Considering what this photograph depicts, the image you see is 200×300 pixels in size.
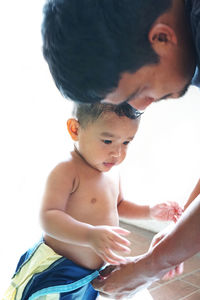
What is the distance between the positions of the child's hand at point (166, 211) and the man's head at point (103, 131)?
0.70 ft

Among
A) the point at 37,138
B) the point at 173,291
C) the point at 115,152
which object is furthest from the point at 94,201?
the point at 37,138

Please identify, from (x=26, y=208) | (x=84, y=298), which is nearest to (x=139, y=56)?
(x=84, y=298)

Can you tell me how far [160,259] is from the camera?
0.89 metres

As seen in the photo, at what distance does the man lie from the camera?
687 millimetres

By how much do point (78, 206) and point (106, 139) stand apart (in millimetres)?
200

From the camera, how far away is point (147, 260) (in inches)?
36.3

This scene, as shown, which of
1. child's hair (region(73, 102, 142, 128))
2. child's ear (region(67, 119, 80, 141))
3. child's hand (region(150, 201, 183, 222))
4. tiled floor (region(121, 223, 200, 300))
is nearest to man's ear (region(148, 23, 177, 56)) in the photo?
child's hair (region(73, 102, 142, 128))

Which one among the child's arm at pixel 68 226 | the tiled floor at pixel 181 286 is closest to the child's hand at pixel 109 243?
the child's arm at pixel 68 226

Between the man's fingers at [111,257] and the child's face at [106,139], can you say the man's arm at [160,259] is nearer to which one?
the man's fingers at [111,257]

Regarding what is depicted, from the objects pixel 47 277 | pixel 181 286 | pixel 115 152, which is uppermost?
pixel 115 152

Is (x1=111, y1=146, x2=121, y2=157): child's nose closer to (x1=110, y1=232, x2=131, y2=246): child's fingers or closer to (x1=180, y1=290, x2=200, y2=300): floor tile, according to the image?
(x1=110, y1=232, x2=131, y2=246): child's fingers

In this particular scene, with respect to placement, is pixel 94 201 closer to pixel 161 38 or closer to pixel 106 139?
pixel 106 139

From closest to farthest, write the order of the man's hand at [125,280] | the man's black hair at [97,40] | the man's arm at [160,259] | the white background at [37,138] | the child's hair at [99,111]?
the man's black hair at [97,40] < the man's arm at [160,259] < the man's hand at [125,280] < the child's hair at [99,111] < the white background at [37,138]

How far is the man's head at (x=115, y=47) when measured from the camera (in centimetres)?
69
